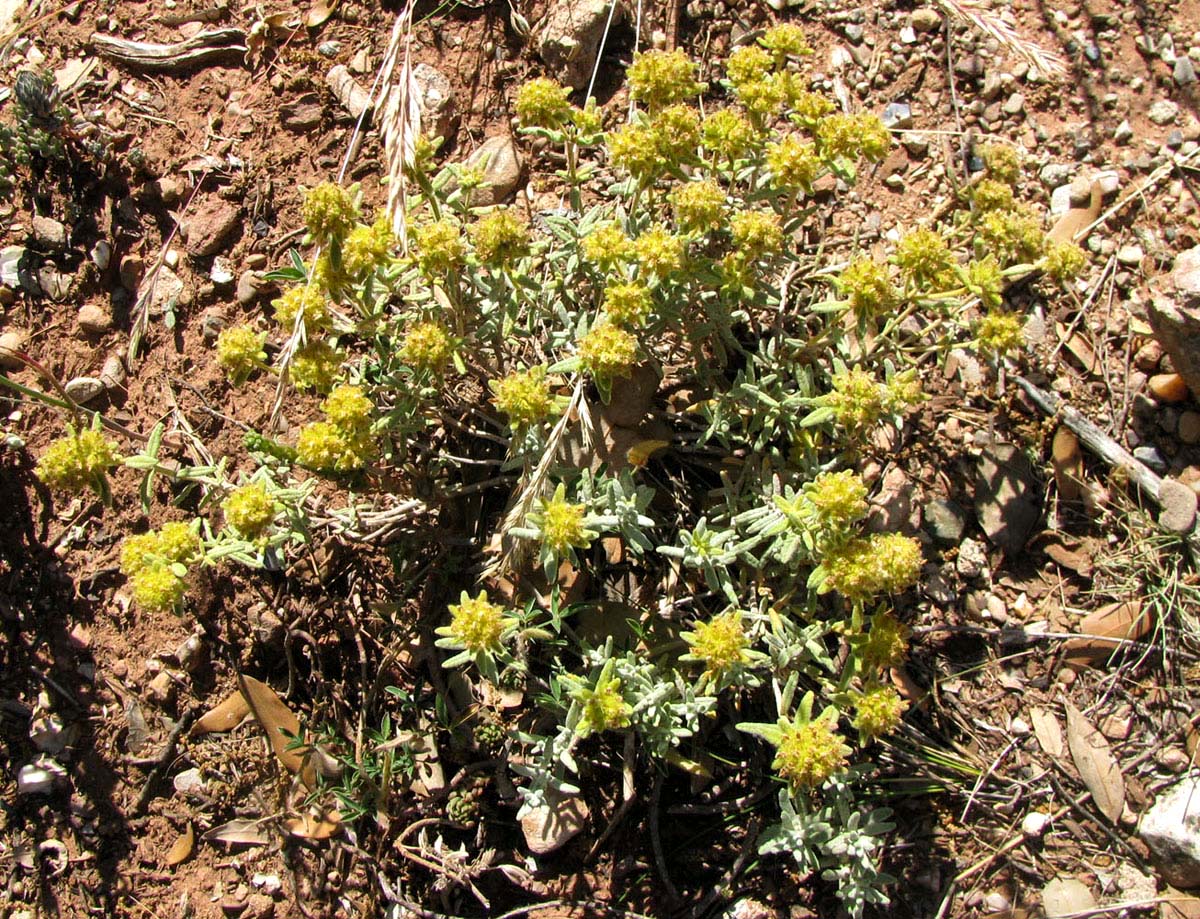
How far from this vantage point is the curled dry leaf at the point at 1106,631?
4973 mm

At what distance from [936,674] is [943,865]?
Answer: 97 centimetres

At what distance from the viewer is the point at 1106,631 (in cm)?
500

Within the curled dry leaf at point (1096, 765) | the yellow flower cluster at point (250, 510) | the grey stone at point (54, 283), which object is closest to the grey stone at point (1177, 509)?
the curled dry leaf at point (1096, 765)

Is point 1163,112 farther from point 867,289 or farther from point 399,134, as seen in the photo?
point 399,134

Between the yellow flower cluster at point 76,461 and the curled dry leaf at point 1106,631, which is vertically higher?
the yellow flower cluster at point 76,461

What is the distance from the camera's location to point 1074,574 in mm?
5211

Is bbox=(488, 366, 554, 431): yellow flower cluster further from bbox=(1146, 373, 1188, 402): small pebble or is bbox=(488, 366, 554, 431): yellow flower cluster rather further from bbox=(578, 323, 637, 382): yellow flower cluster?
bbox=(1146, 373, 1188, 402): small pebble

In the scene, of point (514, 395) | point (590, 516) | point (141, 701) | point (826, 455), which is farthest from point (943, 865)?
point (141, 701)

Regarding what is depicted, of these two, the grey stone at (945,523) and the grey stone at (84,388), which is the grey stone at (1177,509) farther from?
the grey stone at (84,388)

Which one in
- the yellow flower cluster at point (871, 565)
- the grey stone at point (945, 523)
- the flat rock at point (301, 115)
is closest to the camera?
the yellow flower cluster at point (871, 565)

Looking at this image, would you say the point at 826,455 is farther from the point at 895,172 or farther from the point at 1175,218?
the point at 1175,218

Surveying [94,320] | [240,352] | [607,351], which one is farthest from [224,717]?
[607,351]

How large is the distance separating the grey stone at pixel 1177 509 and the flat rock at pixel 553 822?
140 inches

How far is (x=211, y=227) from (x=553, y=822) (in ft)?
13.8
